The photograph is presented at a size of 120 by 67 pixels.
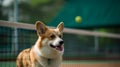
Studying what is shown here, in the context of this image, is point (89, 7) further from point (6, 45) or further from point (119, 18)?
point (6, 45)

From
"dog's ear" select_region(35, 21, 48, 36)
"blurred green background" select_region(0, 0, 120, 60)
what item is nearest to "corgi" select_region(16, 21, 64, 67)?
"dog's ear" select_region(35, 21, 48, 36)

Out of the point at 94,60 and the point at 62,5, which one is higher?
the point at 62,5

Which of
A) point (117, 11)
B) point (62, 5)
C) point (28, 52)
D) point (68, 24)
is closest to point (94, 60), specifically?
point (68, 24)

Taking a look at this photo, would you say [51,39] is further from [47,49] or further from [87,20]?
[87,20]

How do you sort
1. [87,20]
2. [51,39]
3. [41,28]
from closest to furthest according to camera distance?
[51,39] → [41,28] → [87,20]

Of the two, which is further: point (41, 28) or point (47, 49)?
point (41, 28)

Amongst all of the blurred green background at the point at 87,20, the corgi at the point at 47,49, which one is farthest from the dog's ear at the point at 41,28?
the blurred green background at the point at 87,20

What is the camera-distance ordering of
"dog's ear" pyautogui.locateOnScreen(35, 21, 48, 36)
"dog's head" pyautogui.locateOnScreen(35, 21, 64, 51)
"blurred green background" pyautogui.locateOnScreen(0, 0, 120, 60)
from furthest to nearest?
"blurred green background" pyautogui.locateOnScreen(0, 0, 120, 60) → "dog's ear" pyautogui.locateOnScreen(35, 21, 48, 36) → "dog's head" pyautogui.locateOnScreen(35, 21, 64, 51)

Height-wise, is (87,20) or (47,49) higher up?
(87,20)

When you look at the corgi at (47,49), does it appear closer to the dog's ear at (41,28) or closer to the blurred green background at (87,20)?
the dog's ear at (41,28)

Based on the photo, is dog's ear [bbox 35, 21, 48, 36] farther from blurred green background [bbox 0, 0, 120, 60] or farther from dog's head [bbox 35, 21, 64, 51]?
blurred green background [bbox 0, 0, 120, 60]

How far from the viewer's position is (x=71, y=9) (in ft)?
44.4

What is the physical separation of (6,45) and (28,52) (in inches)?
178

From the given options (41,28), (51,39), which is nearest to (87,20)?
(41,28)
